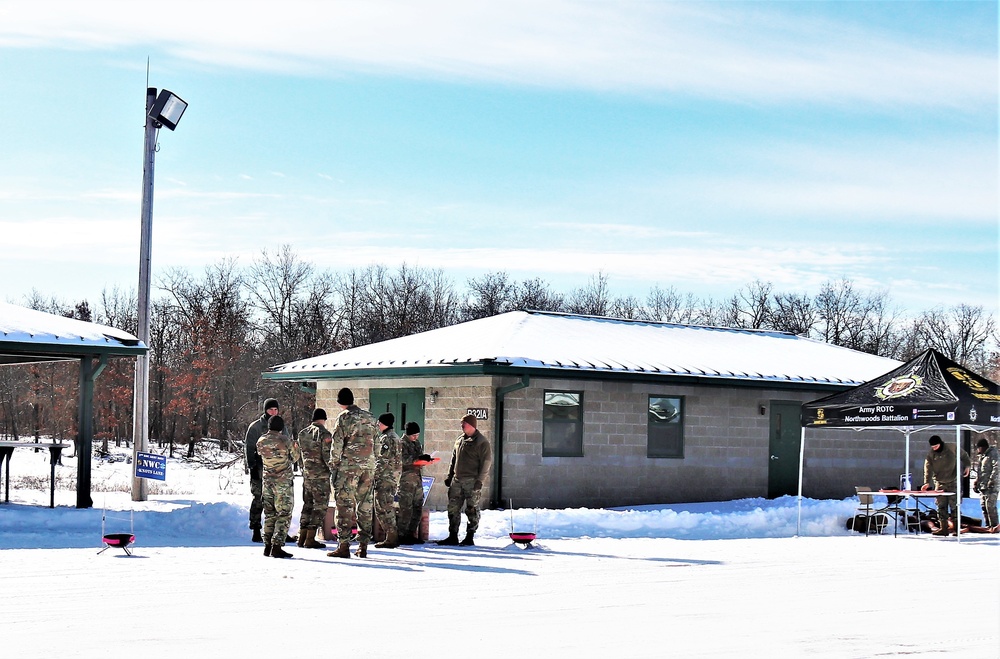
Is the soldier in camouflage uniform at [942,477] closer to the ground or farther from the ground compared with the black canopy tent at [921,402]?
closer to the ground

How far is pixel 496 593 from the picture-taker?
10742 millimetres

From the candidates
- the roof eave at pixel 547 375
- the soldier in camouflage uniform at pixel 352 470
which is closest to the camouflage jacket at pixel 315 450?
the soldier in camouflage uniform at pixel 352 470

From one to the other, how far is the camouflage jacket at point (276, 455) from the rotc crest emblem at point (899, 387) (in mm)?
9659

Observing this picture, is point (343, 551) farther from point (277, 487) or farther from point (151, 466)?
point (151, 466)

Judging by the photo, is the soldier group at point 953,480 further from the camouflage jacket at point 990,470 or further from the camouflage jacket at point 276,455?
the camouflage jacket at point 276,455

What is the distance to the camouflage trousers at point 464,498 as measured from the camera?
15.0m

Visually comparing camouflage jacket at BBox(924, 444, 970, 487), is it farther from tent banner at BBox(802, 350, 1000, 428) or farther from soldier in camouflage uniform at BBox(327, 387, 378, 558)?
soldier in camouflage uniform at BBox(327, 387, 378, 558)

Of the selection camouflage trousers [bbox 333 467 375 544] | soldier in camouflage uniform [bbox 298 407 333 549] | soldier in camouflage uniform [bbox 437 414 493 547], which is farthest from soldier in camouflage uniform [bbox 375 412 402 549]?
soldier in camouflage uniform [bbox 437 414 493 547]

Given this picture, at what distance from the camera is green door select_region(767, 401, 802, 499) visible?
23719 millimetres

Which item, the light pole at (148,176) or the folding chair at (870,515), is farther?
the light pole at (148,176)

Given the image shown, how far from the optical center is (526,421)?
20.6 metres

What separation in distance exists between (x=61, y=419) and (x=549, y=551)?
45083 millimetres

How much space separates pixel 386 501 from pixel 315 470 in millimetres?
980

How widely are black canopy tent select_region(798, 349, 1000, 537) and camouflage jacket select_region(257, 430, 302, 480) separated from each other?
8305 mm
